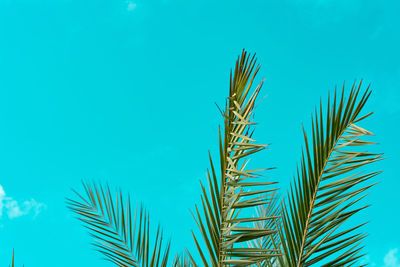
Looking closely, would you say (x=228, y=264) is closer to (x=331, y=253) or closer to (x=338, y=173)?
(x=331, y=253)

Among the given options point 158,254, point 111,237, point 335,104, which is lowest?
point 158,254

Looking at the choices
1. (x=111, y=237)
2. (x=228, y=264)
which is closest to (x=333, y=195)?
(x=228, y=264)

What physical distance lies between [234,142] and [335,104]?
1.91ft

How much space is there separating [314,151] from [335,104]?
0.90ft

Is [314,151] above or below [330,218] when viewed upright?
above

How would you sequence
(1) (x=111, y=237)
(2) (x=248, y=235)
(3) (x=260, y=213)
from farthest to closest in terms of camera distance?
(3) (x=260, y=213), (1) (x=111, y=237), (2) (x=248, y=235)

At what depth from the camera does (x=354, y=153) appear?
7.00ft

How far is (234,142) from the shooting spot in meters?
2.00

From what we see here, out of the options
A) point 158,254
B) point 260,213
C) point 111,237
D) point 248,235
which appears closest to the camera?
point 248,235

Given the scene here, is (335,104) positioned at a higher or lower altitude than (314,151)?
higher

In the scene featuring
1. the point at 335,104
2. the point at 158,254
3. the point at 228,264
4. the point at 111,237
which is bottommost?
the point at 228,264

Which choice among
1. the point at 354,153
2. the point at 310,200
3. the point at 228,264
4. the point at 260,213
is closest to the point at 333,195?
the point at 310,200

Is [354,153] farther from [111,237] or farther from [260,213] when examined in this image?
[260,213]

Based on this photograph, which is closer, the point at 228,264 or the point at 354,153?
the point at 228,264
